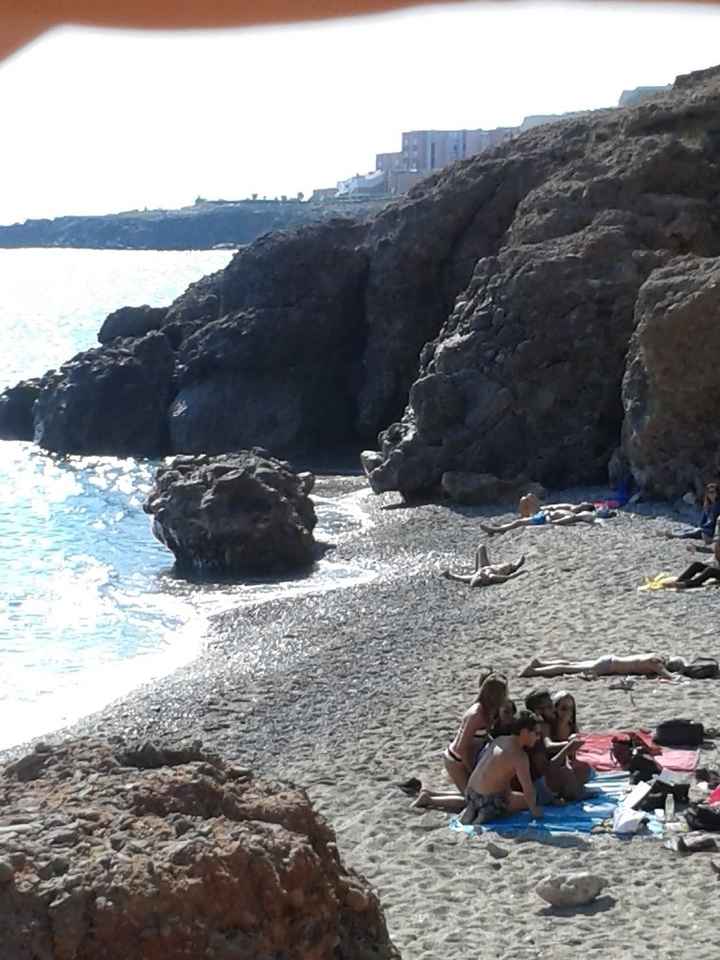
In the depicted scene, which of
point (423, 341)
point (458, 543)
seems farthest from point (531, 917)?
point (423, 341)

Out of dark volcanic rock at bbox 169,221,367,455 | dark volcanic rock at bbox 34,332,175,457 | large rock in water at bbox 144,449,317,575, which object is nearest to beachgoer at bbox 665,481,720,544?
large rock in water at bbox 144,449,317,575

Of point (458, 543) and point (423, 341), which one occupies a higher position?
point (423, 341)

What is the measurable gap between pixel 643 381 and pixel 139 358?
21.7 metres

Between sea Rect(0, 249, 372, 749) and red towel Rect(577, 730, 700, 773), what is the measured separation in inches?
286

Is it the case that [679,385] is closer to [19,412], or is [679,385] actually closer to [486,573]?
[486,573]

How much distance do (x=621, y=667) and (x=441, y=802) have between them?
408 cm

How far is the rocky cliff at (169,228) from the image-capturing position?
433ft

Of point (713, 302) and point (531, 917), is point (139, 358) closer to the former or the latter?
point (713, 302)

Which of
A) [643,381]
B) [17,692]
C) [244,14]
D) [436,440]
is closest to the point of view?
[244,14]

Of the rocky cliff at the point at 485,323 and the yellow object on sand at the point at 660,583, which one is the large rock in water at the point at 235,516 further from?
the yellow object on sand at the point at 660,583

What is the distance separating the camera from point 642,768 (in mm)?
10625

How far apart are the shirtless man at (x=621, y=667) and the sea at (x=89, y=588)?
5746mm

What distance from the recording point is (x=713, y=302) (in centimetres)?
2431

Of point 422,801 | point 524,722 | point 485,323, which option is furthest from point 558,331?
point 524,722
